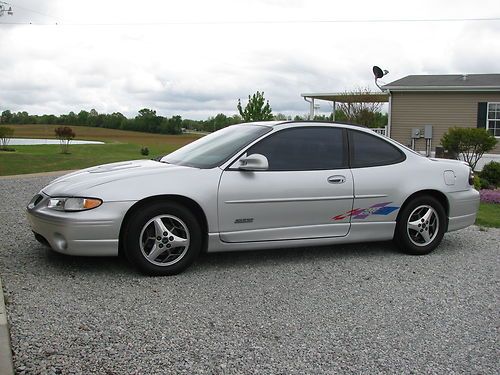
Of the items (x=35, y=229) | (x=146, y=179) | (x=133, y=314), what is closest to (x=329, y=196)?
(x=146, y=179)

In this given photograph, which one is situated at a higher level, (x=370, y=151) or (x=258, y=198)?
(x=370, y=151)

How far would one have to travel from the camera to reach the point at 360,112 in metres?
28.7

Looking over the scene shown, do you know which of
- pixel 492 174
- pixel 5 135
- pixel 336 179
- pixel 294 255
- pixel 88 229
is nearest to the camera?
pixel 88 229

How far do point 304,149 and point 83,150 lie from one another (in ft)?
81.3

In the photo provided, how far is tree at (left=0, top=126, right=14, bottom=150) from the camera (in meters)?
26.1

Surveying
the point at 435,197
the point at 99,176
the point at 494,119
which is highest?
the point at 494,119

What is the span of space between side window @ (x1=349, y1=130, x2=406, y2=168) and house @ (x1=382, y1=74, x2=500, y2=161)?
628 inches

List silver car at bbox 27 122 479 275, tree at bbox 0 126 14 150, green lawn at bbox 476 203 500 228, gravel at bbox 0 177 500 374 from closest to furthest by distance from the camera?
gravel at bbox 0 177 500 374 → silver car at bbox 27 122 479 275 → green lawn at bbox 476 203 500 228 → tree at bbox 0 126 14 150

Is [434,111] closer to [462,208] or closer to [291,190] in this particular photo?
[462,208]

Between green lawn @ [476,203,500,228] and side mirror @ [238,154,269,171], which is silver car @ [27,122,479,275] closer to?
side mirror @ [238,154,269,171]

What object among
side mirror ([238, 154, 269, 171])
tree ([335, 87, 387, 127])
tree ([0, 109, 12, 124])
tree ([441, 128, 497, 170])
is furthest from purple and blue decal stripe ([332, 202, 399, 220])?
tree ([0, 109, 12, 124])

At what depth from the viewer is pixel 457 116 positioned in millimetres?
22062

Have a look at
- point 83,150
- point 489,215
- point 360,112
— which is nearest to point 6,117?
point 83,150

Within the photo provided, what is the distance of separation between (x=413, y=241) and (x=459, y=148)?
10.4 meters
